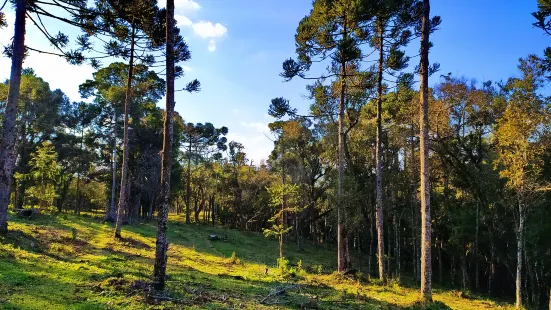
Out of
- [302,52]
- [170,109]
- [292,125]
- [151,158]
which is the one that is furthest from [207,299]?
[151,158]

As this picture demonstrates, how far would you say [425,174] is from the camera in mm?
10781

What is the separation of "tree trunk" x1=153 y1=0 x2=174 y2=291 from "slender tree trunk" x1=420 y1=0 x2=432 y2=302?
24.5ft

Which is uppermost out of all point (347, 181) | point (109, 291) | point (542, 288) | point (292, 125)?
point (292, 125)

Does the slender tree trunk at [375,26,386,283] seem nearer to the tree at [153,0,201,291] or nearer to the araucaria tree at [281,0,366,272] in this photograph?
the araucaria tree at [281,0,366,272]

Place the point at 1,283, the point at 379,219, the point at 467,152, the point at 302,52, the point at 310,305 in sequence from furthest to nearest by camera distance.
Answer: the point at 467,152 < the point at 302,52 < the point at 379,219 < the point at 310,305 < the point at 1,283

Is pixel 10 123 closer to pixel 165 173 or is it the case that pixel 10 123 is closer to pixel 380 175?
pixel 165 173

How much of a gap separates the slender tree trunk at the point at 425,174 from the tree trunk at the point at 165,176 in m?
7.48

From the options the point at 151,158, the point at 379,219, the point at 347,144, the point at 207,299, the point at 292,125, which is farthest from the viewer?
the point at 151,158

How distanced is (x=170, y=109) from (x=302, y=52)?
9.35 metres

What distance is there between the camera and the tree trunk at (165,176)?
783 centimetres

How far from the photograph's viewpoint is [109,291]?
6.97 m

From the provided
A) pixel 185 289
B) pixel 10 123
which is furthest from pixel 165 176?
pixel 10 123

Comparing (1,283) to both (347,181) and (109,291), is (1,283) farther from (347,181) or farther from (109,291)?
(347,181)

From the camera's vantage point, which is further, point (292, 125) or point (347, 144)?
point (292, 125)
